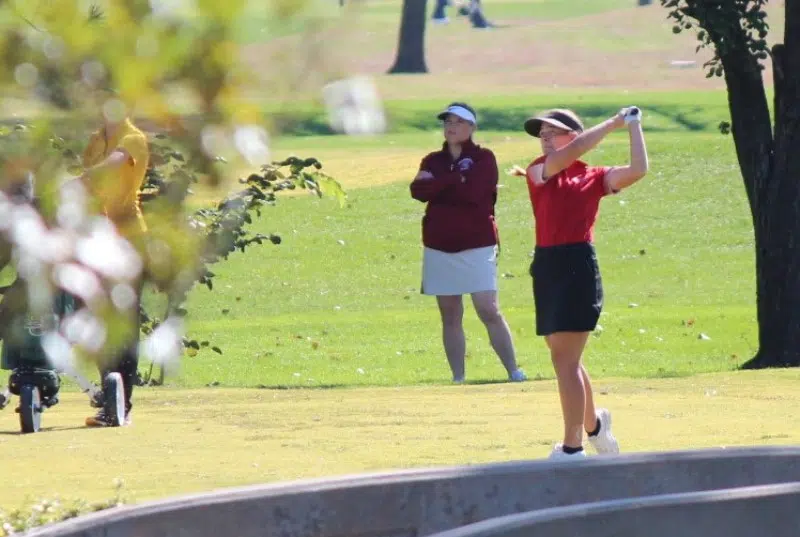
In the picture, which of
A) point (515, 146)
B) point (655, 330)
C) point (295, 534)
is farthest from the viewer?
point (515, 146)

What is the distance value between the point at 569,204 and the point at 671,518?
8.80 ft

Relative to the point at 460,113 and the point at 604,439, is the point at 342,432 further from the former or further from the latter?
the point at 460,113

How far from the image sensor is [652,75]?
55.4 metres

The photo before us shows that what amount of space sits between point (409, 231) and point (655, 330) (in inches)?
354

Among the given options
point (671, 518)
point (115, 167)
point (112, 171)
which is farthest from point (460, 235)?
point (112, 171)

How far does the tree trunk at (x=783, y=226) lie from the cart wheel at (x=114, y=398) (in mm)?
5943

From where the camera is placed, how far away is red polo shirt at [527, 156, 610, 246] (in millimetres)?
7781

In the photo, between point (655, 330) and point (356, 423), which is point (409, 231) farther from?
point (356, 423)

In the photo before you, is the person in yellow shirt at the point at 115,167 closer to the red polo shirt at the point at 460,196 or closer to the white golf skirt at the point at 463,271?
the red polo shirt at the point at 460,196

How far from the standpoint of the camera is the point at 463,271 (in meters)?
12.8

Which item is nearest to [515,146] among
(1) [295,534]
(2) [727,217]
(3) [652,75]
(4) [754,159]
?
(2) [727,217]

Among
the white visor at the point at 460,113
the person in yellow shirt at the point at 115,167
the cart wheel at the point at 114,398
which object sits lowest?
the cart wheel at the point at 114,398

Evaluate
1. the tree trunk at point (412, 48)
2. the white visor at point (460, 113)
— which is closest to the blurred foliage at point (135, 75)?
the white visor at point (460, 113)

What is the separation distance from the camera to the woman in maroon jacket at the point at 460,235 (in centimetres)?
1261
